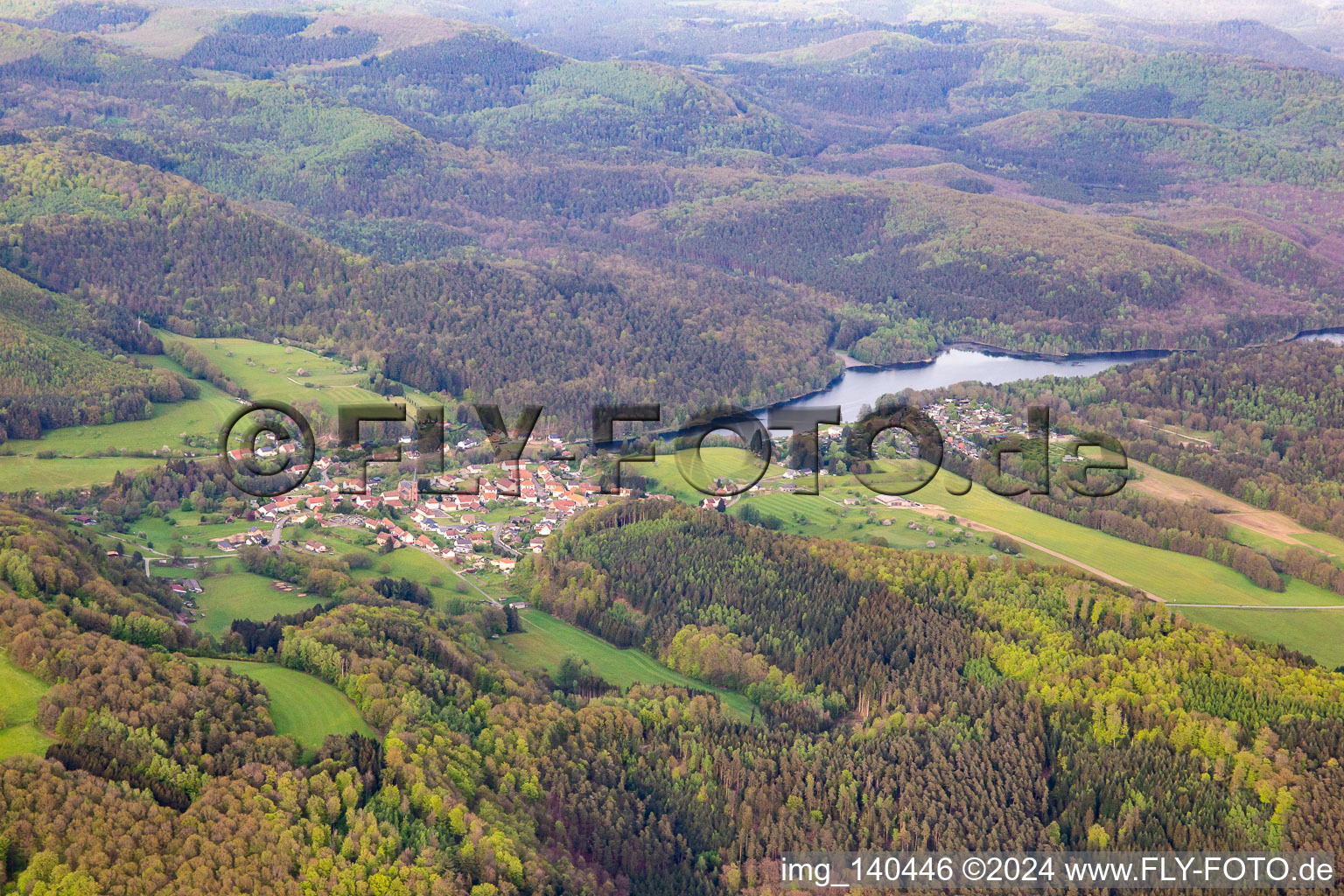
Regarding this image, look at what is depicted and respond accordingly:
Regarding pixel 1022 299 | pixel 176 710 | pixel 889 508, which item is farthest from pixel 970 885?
pixel 1022 299

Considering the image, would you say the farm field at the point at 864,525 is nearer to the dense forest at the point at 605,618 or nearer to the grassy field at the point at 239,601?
the dense forest at the point at 605,618

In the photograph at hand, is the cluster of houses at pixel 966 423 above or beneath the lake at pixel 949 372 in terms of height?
above

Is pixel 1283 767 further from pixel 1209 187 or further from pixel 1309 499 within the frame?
pixel 1209 187

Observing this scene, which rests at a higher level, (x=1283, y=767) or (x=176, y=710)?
(x=176, y=710)

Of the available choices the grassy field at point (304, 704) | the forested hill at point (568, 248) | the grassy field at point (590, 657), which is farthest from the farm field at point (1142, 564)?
the grassy field at point (304, 704)

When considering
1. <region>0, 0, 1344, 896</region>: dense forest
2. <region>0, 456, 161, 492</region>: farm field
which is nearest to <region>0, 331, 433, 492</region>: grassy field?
<region>0, 456, 161, 492</region>: farm field

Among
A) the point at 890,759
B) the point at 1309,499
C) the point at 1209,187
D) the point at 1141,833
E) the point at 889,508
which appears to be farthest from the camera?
the point at 1209,187

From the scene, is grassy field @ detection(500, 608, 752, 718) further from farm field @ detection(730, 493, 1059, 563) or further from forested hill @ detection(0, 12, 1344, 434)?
forested hill @ detection(0, 12, 1344, 434)
